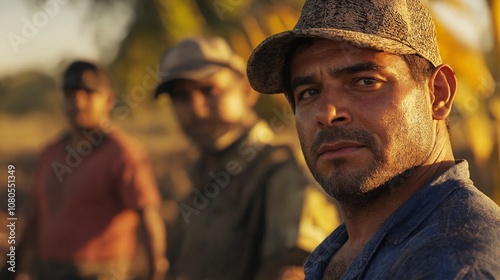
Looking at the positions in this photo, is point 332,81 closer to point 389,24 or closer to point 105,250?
point 389,24

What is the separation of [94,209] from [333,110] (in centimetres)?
426

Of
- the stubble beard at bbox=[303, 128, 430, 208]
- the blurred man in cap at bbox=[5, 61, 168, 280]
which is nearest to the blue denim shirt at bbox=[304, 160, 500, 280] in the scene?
the stubble beard at bbox=[303, 128, 430, 208]

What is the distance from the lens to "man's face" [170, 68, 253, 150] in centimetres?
618

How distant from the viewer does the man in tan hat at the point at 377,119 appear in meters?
2.21

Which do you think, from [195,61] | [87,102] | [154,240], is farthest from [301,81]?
[87,102]

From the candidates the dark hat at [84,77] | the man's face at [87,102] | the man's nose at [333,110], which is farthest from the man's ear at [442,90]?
the dark hat at [84,77]

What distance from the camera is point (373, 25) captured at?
2320 millimetres

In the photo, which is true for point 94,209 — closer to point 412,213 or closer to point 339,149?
point 339,149

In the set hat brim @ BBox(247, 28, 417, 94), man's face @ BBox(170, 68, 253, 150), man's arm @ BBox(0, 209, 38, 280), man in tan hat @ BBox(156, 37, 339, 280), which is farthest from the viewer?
man's arm @ BBox(0, 209, 38, 280)

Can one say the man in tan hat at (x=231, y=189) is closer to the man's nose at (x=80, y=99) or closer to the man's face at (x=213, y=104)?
the man's face at (x=213, y=104)

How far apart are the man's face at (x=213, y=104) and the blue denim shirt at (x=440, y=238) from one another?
3862 mm

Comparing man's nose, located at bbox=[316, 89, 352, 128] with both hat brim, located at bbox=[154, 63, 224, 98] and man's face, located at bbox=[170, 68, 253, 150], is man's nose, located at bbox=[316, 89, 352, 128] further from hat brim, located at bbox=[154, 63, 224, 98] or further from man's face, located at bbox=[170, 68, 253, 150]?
hat brim, located at bbox=[154, 63, 224, 98]

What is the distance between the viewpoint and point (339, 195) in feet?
7.86

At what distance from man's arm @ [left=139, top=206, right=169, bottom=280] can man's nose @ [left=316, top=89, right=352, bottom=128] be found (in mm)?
3992
